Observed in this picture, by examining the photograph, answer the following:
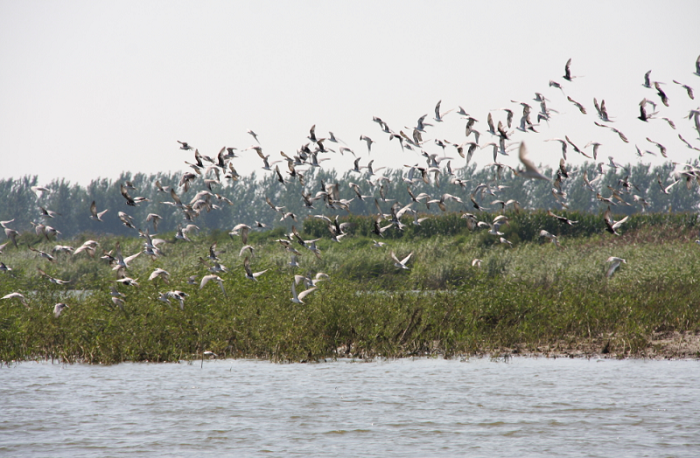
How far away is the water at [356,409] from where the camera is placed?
824cm

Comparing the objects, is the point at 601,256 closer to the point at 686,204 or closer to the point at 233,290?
the point at 233,290

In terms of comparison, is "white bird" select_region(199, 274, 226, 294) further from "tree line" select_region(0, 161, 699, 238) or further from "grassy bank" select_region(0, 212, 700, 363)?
"tree line" select_region(0, 161, 699, 238)

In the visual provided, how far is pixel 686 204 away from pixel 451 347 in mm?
100936

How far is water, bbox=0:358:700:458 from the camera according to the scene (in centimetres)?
824

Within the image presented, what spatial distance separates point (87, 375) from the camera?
40.1ft

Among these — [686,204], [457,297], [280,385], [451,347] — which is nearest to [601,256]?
[457,297]

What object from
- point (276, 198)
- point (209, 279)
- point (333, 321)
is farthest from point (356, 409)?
point (276, 198)

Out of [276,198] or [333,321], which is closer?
[333,321]

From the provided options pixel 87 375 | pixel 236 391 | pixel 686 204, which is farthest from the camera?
pixel 686 204

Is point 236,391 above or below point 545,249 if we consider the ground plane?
below

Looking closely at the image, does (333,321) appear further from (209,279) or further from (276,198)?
(276,198)

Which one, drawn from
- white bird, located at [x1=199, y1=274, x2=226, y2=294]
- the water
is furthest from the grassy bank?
the water

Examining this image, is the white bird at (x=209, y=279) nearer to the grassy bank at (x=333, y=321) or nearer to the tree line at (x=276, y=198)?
the grassy bank at (x=333, y=321)

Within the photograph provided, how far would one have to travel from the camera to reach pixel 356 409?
1007 cm
